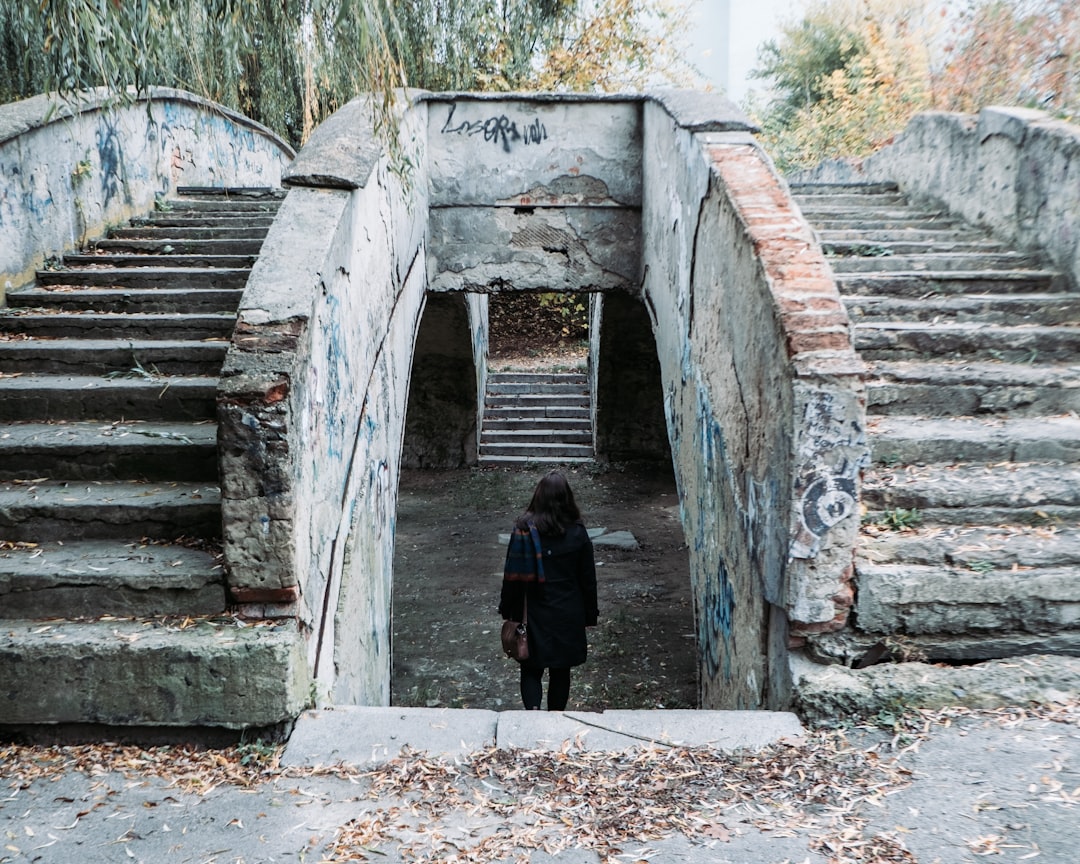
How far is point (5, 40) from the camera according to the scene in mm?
7684

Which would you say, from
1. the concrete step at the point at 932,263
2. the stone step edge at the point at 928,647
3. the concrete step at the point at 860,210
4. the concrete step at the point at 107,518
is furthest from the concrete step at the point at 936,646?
the concrete step at the point at 860,210

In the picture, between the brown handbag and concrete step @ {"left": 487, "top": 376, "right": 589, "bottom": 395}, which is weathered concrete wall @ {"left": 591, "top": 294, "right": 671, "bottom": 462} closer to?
concrete step @ {"left": 487, "top": 376, "right": 589, "bottom": 395}

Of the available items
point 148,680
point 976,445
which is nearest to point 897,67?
point 976,445

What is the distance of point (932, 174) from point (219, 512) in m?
6.70

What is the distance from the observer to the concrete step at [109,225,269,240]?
6387mm

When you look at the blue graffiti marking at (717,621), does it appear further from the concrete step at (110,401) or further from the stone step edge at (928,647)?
the concrete step at (110,401)

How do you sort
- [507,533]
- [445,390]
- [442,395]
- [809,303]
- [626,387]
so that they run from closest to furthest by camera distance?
[809,303] → [507,533] → [626,387] → [445,390] → [442,395]

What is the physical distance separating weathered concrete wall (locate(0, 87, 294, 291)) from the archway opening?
347cm

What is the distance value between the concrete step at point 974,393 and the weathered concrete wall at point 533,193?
3.18 m

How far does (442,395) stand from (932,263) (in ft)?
29.0

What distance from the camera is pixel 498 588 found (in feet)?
30.8

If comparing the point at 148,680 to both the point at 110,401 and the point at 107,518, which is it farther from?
the point at 110,401

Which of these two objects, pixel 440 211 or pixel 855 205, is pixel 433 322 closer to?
pixel 440 211

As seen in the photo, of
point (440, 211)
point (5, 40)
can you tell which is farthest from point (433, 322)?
point (5, 40)
